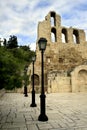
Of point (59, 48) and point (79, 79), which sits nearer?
point (79, 79)

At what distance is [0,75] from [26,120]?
2689 mm

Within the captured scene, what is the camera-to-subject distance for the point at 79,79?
36.5 meters

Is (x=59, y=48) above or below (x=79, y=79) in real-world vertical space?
above

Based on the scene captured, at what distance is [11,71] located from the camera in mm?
8539

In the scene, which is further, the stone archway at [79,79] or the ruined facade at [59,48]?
the ruined facade at [59,48]

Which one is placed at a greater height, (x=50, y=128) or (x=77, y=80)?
(x=77, y=80)

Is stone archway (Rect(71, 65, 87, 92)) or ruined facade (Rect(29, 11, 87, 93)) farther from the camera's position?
ruined facade (Rect(29, 11, 87, 93))

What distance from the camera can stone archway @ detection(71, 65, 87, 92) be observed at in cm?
3534

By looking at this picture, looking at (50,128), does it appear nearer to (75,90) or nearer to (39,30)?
(75,90)

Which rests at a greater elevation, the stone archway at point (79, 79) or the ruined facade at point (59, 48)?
the ruined facade at point (59, 48)

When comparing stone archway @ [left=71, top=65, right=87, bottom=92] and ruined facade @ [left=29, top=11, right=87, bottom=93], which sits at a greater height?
ruined facade @ [left=29, top=11, right=87, bottom=93]

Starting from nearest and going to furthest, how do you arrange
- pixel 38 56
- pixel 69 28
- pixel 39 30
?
pixel 38 56 → pixel 39 30 → pixel 69 28

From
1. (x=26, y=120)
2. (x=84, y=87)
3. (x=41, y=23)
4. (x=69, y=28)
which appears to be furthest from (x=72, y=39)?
A: (x=26, y=120)

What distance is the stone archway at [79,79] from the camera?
35.3 meters
